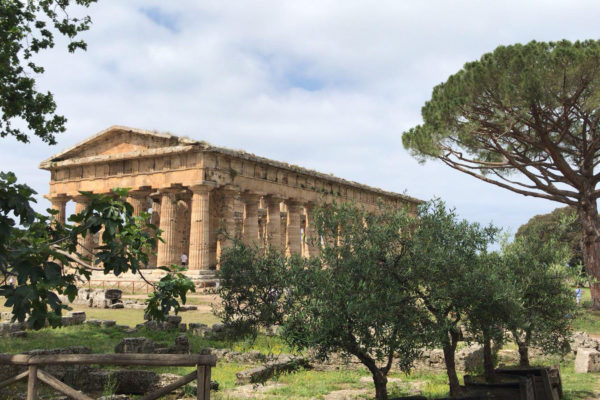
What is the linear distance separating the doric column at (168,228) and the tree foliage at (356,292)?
22505 mm

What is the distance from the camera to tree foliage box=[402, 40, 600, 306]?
68.4 ft

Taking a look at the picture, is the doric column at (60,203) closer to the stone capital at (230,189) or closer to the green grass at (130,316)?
the stone capital at (230,189)

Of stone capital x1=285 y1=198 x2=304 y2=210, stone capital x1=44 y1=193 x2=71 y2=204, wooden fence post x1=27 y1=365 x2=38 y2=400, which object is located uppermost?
stone capital x1=44 y1=193 x2=71 y2=204

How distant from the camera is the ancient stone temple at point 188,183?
29.7 m

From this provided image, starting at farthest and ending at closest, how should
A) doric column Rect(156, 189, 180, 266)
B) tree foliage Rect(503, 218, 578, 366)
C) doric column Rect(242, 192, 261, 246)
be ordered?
doric column Rect(242, 192, 261, 246), doric column Rect(156, 189, 180, 266), tree foliage Rect(503, 218, 578, 366)

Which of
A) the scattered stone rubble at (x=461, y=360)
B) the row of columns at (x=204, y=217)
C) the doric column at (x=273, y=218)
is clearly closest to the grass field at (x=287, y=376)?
the scattered stone rubble at (x=461, y=360)

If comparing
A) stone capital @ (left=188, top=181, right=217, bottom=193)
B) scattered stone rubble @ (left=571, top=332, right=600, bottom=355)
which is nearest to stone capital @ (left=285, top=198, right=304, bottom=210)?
stone capital @ (left=188, top=181, right=217, bottom=193)

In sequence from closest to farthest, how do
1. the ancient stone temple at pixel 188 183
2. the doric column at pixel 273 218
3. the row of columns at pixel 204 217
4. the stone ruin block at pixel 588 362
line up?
the stone ruin block at pixel 588 362 → the row of columns at pixel 204 217 → the ancient stone temple at pixel 188 183 → the doric column at pixel 273 218

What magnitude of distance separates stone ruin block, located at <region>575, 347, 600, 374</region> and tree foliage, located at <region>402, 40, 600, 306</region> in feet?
35.5

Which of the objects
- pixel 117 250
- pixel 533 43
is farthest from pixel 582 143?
pixel 117 250

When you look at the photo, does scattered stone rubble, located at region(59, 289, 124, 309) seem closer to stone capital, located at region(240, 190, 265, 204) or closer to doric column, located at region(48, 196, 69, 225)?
stone capital, located at region(240, 190, 265, 204)

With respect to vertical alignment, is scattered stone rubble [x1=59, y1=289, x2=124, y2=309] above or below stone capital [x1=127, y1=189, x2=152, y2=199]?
below

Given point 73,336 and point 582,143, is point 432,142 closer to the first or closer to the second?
point 582,143

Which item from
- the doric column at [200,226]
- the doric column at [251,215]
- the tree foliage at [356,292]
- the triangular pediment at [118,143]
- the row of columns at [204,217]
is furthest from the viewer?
the doric column at [251,215]
